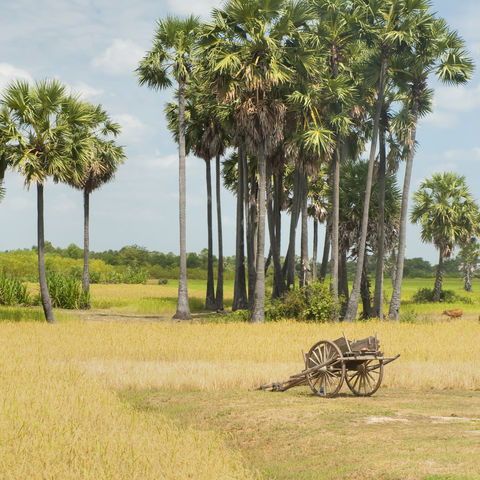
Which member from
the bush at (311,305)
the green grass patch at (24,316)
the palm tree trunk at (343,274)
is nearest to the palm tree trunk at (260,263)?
the bush at (311,305)

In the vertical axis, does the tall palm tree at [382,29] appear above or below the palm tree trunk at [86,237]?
above

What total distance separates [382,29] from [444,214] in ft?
79.6

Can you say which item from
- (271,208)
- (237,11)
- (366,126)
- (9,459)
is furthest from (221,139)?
(9,459)

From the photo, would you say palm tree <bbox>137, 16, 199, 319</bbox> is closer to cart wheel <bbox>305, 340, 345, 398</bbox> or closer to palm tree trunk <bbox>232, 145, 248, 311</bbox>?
palm tree trunk <bbox>232, 145, 248, 311</bbox>

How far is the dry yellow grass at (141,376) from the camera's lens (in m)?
8.47

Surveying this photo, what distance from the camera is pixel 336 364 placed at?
556 inches

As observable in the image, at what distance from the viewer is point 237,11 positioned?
3150 centimetres

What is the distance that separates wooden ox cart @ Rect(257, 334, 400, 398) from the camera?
1363 cm

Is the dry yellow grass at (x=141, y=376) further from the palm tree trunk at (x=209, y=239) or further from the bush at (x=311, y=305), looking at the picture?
the palm tree trunk at (x=209, y=239)

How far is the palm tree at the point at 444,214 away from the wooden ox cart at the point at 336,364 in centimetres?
4357


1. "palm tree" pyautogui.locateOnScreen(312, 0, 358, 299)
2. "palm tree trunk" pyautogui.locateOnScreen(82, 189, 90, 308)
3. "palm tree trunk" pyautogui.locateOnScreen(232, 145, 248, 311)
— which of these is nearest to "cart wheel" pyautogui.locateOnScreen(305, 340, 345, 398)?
"palm tree" pyautogui.locateOnScreen(312, 0, 358, 299)

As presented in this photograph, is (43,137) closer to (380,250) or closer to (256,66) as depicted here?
(256,66)

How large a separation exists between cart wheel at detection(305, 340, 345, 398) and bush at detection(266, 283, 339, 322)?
61.9 feet

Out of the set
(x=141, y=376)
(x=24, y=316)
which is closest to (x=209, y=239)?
(x=24, y=316)
